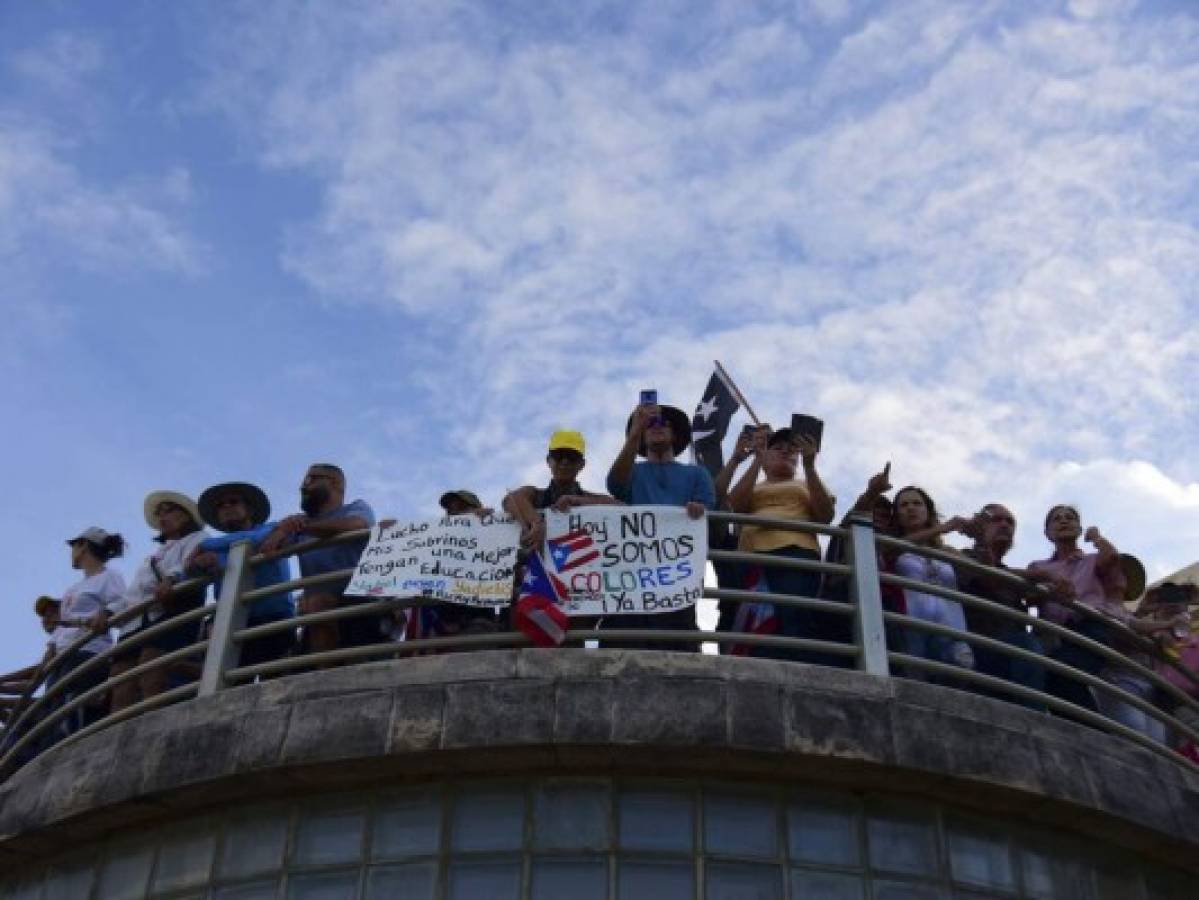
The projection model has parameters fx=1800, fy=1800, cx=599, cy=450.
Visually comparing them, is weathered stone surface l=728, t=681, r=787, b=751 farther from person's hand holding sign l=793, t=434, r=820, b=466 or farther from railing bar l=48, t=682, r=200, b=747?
railing bar l=48, t=682, r=200, b=747

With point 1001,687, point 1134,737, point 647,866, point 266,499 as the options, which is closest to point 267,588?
point 266,499

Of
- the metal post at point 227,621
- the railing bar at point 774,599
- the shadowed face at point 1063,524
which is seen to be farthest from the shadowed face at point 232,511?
the shadowed face at point 1063,524

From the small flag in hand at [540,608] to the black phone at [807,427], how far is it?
1.99 metres

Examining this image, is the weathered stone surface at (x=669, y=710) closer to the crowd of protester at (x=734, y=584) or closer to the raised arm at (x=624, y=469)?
the crowd of protester at (x=734, y=584)

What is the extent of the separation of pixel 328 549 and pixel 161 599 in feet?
3.38

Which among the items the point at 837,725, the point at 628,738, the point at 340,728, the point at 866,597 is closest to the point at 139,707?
the point at 340,728

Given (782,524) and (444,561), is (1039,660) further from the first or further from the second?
(444,561)

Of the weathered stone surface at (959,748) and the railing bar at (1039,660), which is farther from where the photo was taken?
the railing bar at (1039,660)

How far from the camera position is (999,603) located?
10688 mm

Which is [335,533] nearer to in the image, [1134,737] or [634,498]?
[634,498]

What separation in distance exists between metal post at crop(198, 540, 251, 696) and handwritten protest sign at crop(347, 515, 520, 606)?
Answer: 28.2 inches

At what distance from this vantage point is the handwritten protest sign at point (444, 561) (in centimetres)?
978

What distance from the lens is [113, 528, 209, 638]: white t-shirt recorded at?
36.4 ft

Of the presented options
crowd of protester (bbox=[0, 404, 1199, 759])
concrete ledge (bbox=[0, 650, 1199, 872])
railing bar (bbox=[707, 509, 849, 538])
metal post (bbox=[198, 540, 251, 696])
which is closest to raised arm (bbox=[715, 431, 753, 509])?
crowd of protester (bbox=[0, 404, 1199, 759])
